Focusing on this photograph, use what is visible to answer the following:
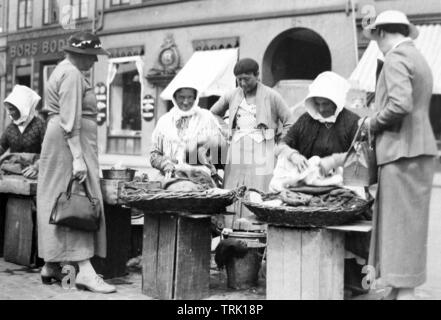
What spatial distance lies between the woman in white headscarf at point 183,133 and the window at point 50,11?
669 inches

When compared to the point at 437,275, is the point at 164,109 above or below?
A: above

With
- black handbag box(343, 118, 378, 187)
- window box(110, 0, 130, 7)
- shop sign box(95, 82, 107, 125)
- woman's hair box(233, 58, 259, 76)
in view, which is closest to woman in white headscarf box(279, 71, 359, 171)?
black handbag box(343, 118, 378, 187)

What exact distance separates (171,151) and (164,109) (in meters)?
12.2

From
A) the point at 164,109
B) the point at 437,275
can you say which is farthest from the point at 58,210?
the point at 164,109

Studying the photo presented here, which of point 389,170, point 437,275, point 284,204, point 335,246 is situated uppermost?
point 389,170

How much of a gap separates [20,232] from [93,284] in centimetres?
147

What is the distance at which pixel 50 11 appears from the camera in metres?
21.0

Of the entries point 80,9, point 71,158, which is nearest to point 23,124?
point 71,158

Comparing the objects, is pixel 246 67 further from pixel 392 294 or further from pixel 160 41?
pixel 160 41

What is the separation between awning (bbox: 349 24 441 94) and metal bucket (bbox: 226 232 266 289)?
805 cm

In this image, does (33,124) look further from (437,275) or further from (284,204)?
(437,275)

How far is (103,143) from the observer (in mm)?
19125

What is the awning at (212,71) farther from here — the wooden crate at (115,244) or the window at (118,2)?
the wooden crate at (115,244)

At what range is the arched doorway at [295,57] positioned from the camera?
50.2 ft
